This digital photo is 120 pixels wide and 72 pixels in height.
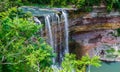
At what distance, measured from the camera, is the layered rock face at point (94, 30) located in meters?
19.8

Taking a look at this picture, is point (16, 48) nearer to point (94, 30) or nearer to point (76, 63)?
point (76, 63)

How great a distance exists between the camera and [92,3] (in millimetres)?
20062

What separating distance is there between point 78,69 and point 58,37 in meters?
10.8

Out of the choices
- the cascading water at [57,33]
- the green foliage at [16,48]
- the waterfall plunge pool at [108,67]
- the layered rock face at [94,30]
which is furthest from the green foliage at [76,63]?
the layered rock face at [94,30]

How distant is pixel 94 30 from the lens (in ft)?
67.4

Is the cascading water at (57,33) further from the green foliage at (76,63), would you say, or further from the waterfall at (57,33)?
the green foliage at (76,63)

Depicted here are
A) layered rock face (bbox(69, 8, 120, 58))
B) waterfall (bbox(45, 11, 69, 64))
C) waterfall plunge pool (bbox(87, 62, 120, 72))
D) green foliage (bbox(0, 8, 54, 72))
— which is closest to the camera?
green foliage (bbox(0, 8, 54, 72))

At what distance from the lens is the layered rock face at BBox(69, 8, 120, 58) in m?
19.8

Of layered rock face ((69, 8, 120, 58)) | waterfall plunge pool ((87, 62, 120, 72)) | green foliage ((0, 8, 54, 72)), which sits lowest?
waterfall plunge pool ((87, 62, 120, 72))

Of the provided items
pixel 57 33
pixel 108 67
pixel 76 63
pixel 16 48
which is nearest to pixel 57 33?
pixel 57 33

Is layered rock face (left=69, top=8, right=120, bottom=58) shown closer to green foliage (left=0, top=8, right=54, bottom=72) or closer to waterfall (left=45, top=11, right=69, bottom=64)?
waterfall (left=45, top=11, right=69, bottom=64)

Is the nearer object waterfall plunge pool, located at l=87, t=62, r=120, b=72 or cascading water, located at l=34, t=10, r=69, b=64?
cascading water, located at l=34, t=10, r=69, b=64

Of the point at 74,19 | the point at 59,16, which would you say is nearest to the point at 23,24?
the point at 59,16

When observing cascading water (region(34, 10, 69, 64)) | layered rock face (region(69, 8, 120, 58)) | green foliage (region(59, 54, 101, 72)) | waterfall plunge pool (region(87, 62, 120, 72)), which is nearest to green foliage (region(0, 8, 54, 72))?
green foliage (region(59, 54, 101, 72))
